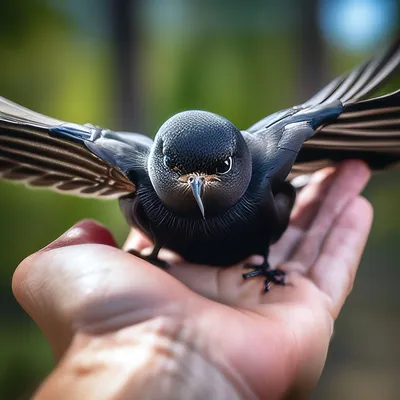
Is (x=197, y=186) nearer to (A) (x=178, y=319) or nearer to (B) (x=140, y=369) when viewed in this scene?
(A) (x=178, y=319)

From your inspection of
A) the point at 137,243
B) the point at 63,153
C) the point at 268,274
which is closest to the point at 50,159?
the point at 63,153

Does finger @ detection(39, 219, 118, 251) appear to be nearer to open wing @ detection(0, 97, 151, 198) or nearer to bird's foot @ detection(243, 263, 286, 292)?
open wing @ detection(0, 97, 151, 198)

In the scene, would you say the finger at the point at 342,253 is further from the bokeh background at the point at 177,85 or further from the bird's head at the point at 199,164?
the bokeh background at the point at 177,85

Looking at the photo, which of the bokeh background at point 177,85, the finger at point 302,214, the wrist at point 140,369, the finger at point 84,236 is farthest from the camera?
the bokeh background at point 177,85

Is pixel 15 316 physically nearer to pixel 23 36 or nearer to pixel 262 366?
pixel 23 36

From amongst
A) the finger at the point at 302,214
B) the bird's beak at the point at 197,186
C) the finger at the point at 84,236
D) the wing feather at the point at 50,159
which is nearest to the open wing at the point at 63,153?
the wing feather at the point at 50,159

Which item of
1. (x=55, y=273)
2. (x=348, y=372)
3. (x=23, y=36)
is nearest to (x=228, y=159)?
(x=55, y=273)
